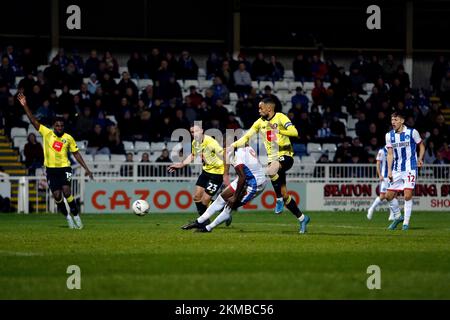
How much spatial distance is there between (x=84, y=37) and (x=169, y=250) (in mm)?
24819

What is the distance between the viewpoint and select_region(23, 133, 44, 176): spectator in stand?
30.0m

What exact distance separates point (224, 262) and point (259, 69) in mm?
24136

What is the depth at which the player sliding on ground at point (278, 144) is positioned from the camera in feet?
61.1

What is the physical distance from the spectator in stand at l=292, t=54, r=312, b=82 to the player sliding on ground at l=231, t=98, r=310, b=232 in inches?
711

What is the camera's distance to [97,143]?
31.4 m

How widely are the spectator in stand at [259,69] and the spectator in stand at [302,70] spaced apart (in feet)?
4.04

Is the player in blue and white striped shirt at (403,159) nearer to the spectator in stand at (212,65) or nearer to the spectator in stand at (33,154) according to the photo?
the spectator in stand at (33,154)

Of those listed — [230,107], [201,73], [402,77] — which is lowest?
[230,107]

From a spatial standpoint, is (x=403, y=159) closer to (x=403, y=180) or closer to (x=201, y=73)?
(x=403, y=180)

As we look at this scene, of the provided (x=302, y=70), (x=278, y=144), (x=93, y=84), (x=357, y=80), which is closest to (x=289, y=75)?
(x=302, y=70)

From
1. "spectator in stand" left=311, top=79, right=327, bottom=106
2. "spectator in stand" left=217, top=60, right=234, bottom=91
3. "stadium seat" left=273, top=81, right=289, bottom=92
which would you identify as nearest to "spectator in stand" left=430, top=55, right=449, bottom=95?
"spectator in stand" left=311, top=79, right=327, bottom=106

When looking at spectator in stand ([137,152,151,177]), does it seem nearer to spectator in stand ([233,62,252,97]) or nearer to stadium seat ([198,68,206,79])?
spectator in stand ([233,62,252,97])

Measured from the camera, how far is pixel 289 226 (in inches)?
862
